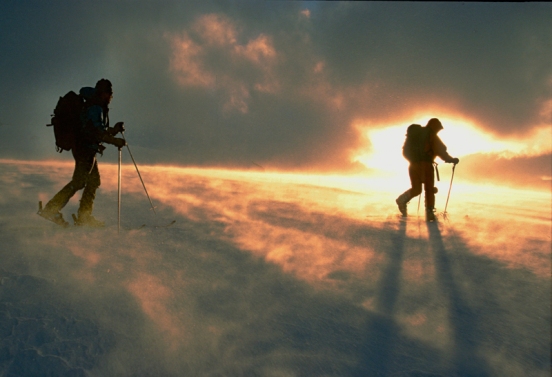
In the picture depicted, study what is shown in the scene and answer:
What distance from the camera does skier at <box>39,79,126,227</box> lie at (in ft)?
15.7

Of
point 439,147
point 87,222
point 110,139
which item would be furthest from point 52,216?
point 439,147

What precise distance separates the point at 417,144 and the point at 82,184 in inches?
280

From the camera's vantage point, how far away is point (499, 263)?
3.79 m

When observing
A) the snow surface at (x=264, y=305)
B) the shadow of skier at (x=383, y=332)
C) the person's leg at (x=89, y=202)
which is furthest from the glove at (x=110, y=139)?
the shadow of skier at (x=383, y=332)

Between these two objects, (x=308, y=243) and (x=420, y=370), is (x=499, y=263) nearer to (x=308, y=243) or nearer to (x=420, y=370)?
(x=308, y=243)

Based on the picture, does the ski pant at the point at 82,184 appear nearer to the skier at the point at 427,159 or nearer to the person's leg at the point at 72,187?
the person's leg at the point at 72,187

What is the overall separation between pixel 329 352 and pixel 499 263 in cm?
317

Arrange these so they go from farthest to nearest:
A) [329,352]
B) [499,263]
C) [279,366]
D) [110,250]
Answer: [499,263], [110,250], [329,352], [279,366]

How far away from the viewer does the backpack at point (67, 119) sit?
477 centimetres

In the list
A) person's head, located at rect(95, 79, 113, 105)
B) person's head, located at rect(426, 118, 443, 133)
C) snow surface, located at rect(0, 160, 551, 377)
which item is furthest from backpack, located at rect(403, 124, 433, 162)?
person's head, located at rect(95, 79, 113, 105)

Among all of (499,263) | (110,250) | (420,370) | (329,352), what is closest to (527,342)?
(420,370)

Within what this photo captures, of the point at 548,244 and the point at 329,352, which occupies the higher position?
the point at 548,244

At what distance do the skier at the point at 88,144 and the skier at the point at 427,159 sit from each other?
641cm

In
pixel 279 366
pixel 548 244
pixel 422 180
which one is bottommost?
pixel 279 366
